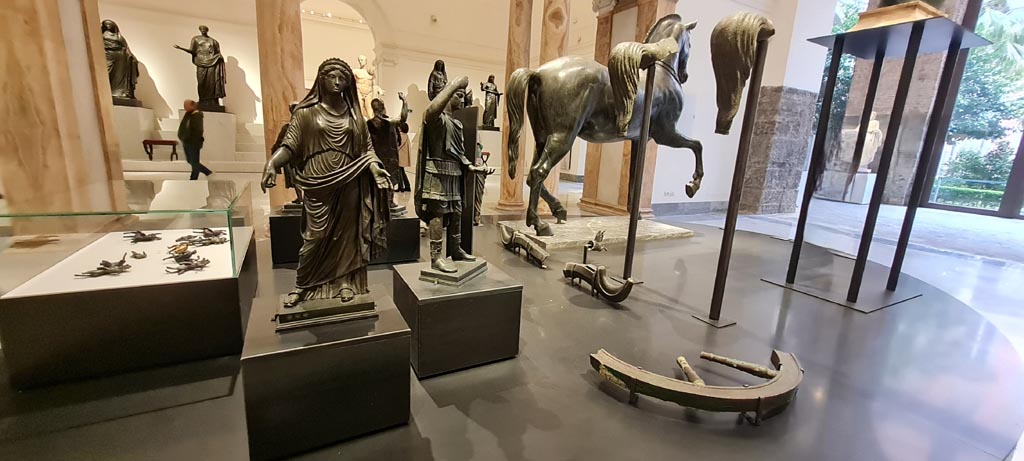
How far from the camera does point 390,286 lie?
11.4 feet

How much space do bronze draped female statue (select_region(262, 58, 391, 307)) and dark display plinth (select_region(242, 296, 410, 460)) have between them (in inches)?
8.9

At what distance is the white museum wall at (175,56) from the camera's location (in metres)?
11.1

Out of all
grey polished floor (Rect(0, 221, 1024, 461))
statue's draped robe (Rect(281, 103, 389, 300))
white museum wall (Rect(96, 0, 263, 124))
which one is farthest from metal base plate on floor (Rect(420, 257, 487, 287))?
white museum wall (Rect(96, 0, 263, 124))

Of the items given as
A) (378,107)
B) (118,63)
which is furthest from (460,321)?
(118,63)

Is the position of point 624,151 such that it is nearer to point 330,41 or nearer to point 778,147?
point 778,147

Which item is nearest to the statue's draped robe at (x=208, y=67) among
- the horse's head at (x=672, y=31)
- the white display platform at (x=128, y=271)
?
the white display platform at (x=128, y=271)

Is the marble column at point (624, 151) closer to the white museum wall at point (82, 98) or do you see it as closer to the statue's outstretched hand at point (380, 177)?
the statue's outstretched hand at point (380, 177)

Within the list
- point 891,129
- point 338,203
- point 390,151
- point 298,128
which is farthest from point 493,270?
point 891,129

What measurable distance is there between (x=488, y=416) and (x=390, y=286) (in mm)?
1840

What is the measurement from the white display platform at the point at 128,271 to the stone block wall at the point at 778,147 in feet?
30.7

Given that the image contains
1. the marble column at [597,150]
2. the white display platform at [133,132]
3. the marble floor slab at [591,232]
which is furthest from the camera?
the white display platform at [133,132]

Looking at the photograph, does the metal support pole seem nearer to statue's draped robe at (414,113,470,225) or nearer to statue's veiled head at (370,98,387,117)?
statue's draped robe at (414,113,470,225)

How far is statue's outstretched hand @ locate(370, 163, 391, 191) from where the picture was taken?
5.71 ft

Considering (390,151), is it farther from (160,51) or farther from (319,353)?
(160,51)
